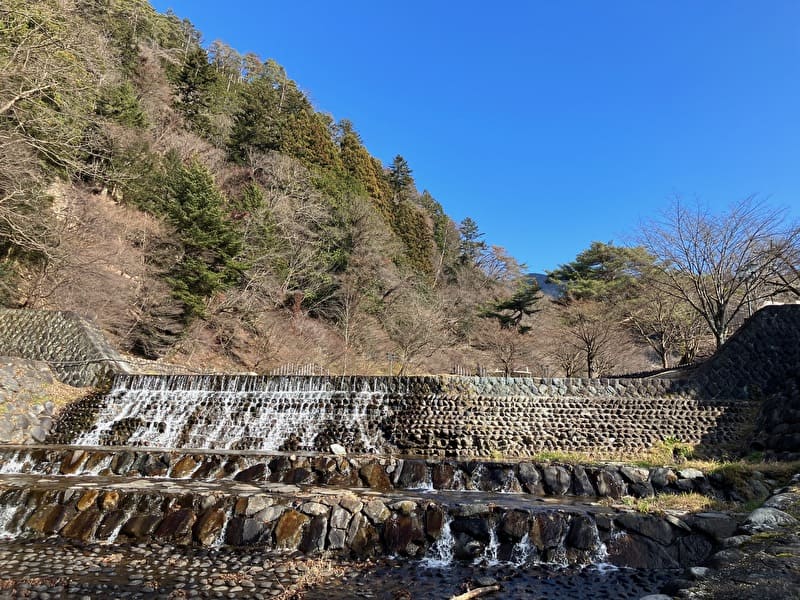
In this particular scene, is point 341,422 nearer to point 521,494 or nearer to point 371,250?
point 521,494

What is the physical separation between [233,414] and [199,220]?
35.4 ft

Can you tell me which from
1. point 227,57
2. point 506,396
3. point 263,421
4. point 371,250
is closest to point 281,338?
point 371,250

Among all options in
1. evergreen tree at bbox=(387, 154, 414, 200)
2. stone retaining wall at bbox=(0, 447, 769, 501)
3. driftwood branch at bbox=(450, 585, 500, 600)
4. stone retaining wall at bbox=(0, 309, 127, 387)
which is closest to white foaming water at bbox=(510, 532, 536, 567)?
driftwood branch at bbox=(450, 585, 500, 600)

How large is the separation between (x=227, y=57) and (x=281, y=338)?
123ft

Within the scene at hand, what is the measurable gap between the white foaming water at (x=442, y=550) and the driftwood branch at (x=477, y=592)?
32.7 inches

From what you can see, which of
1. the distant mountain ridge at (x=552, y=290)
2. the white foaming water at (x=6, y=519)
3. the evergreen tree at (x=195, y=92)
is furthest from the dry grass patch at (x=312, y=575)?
the distant mountain ridge at (x=552, y=290)

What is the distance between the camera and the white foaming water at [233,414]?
11.3 meters

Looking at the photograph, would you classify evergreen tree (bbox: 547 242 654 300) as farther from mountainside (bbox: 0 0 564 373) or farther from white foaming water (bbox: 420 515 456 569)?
white foaming water (bbox: 420 515 456 569)

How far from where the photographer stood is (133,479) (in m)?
7.27

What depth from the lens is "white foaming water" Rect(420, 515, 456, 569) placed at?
5.12 meters

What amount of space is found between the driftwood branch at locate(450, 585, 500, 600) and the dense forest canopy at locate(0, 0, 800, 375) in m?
12.2

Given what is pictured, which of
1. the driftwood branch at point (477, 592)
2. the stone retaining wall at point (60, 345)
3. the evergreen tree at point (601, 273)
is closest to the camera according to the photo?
Result: the driftwood branch at point (477, 592)

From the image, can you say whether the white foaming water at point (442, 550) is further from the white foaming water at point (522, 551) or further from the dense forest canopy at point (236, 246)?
the dense forest canopy at point (236, 246)

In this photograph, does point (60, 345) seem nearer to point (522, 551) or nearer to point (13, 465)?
point (13, 465)
